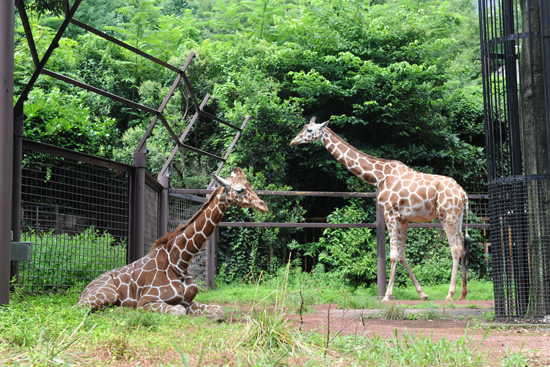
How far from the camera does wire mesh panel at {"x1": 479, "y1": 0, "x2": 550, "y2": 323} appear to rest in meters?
4.91

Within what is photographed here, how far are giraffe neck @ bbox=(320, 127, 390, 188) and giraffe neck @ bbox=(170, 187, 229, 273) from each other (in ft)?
10.5

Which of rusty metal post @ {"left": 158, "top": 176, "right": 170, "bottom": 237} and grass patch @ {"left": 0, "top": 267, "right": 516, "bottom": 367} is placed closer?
grass patch @ {"left": 0, "top": 267, "right": 516, "bottom": 367}

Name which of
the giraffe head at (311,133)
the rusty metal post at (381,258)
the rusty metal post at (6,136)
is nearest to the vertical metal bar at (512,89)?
the rusty metal post at (381,258)

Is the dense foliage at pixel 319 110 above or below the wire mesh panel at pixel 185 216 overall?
above

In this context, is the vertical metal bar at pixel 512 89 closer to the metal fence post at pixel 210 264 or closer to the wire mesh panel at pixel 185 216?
the wire mesh panel at pixel 185 216

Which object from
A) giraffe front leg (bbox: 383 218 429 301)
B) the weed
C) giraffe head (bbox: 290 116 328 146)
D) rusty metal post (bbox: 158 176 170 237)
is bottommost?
the weed

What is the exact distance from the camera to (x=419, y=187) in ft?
24.2

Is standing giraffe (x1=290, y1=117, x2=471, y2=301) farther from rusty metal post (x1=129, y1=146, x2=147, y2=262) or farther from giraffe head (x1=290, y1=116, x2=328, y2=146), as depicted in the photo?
rusty metal post (x1=129, y1=146, x2=147, y2=262)

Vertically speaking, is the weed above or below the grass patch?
below

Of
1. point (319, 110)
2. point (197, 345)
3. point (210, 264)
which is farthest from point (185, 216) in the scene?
point (319, 110)

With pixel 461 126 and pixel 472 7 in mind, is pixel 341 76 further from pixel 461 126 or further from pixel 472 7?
pixel 472 7

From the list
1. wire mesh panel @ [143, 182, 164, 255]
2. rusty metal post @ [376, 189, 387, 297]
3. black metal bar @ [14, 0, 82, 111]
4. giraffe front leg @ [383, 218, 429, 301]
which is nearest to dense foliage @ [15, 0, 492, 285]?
rusty metal post @ [376, 189, 387, 297]

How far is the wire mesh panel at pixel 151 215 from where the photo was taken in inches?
246

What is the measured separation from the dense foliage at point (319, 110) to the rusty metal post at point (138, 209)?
4978 mm
